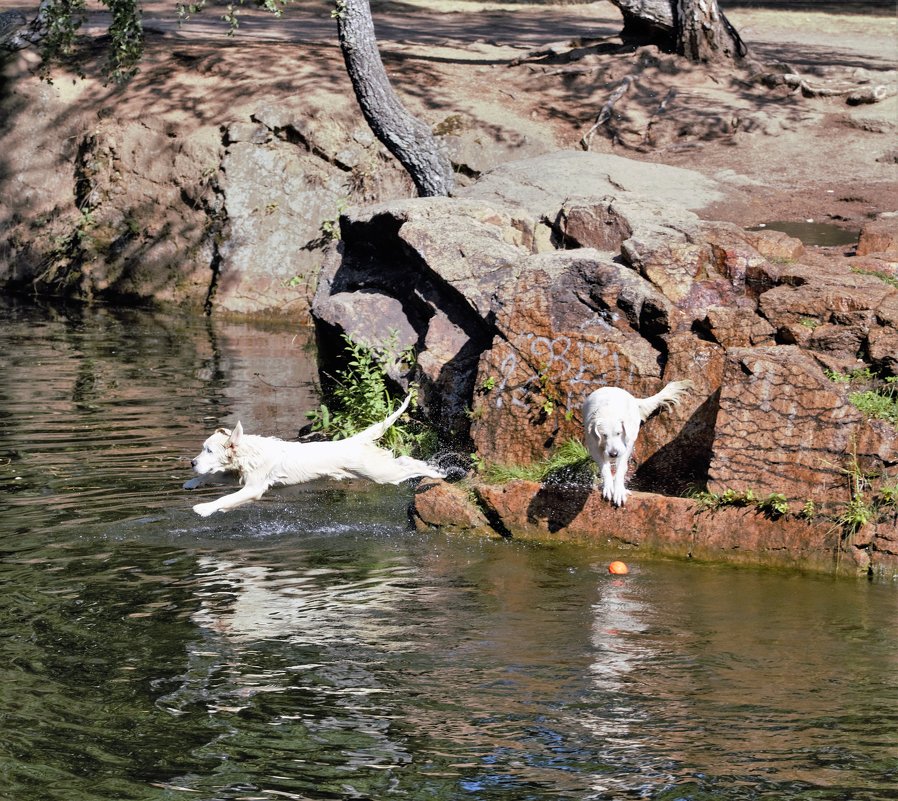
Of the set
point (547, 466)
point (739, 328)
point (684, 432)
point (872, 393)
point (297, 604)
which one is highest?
point (739, 328)

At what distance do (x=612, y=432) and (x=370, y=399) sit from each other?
380 cm

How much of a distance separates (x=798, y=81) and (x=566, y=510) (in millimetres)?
14458

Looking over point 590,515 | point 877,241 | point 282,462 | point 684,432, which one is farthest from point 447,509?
point 877,241

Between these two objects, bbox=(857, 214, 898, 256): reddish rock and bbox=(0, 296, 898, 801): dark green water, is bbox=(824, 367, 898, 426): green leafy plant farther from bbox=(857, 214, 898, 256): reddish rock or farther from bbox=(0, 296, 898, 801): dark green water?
bbox=(857, 214, 898, 256): reddish rock

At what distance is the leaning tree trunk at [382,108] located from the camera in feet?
52.4

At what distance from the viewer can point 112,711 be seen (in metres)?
6.49

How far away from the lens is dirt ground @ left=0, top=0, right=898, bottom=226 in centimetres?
1909

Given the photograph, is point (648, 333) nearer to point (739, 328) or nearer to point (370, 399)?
point (739, 328)

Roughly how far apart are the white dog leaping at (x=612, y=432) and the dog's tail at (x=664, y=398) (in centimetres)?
8

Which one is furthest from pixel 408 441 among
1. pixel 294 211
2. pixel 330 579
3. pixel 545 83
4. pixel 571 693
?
pixel 545 83

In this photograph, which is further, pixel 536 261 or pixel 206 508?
pixel 536 261

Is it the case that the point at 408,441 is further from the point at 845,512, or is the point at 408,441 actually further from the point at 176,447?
the point at 845,512

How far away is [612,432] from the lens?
28.9 feet

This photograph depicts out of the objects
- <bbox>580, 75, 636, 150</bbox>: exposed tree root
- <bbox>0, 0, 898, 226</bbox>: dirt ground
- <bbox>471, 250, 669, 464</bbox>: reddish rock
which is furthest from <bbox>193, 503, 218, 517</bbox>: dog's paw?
<bbox>580, 75, 636, 150</bbox>: exposed tree root
